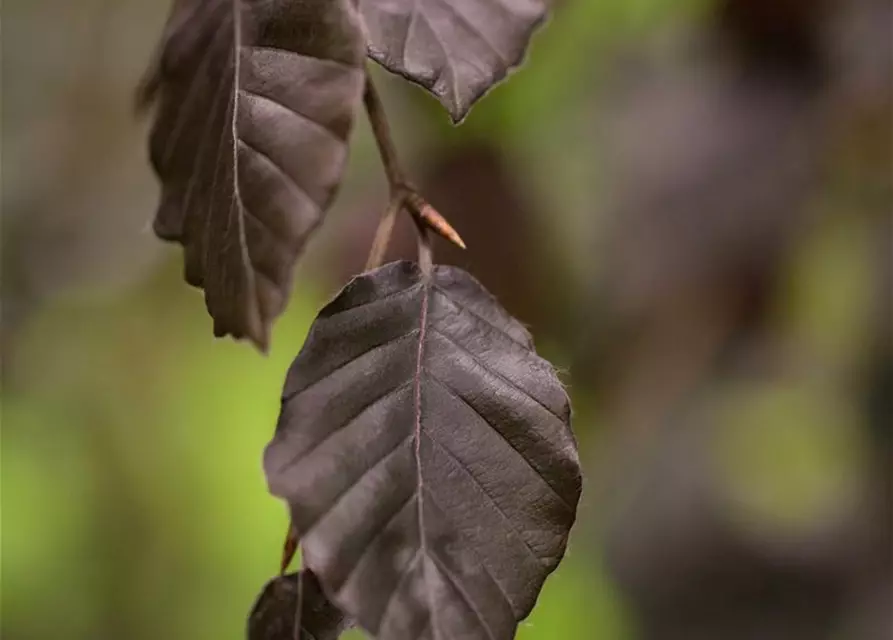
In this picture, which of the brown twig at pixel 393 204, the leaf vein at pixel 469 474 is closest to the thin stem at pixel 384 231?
the brown twig at pixel 393 204

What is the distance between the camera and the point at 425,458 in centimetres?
49

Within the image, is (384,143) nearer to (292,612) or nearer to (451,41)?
(451,41)

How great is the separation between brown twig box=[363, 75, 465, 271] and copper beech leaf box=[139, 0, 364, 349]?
82 millimetres

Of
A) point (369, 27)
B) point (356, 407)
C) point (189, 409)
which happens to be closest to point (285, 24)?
point (369, 27)

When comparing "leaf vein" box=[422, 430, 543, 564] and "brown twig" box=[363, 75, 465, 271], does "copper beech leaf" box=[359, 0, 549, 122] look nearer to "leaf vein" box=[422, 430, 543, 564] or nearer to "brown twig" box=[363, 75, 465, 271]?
"brown twig" box=[363, 75, 465, 271]

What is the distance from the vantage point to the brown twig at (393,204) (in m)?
0.55

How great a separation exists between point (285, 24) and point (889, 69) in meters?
1.82

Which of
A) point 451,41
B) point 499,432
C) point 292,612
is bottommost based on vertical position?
point 292,612

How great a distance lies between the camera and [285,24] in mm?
469

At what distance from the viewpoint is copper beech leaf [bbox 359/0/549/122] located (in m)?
0.52

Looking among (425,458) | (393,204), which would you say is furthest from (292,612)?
(393,204)

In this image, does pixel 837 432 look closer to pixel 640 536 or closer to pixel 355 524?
pixel 640 536

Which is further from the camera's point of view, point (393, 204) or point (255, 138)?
point (393, 204)

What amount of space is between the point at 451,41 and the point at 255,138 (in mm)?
126
